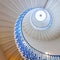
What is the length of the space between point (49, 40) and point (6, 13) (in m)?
3.49

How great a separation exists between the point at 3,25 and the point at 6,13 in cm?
37

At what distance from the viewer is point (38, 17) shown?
→ 9.27 metres

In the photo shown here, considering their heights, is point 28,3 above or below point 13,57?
above

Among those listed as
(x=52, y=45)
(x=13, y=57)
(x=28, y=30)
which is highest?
(x=28, y=30)

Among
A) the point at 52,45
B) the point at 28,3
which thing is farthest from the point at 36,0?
the point at 52,45

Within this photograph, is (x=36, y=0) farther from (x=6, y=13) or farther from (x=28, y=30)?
(x=28, y=30)

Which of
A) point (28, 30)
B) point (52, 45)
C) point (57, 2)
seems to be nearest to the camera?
point (57, 2)

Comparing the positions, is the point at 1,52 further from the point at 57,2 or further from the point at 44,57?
Answer: the point at 57,2

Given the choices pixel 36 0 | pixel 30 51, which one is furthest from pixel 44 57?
pixel 36 0

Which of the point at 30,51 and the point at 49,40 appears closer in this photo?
the point at 30,51

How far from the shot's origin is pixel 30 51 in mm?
6117

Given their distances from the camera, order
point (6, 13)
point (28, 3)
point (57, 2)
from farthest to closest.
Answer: point (57, 2) < point (28, 3) < point (6, 13)

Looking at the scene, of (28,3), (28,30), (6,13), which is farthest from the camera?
(28,30)

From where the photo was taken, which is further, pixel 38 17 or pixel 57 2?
pixel 38 17
